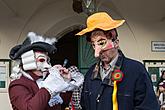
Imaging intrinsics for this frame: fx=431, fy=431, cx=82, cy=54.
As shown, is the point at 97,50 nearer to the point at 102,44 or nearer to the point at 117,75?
the point at 102,44

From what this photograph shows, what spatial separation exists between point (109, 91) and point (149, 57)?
4.25 meters

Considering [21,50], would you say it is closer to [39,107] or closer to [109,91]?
[39,107]

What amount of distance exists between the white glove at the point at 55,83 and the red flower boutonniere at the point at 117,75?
0.50 m

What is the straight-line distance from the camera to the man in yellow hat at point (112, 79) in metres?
2.62

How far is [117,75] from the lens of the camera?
104 inches

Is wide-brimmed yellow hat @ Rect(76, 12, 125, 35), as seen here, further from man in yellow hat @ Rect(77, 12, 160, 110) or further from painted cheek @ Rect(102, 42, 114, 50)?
painted cheek @ Rect(102, 42, 114, 50)

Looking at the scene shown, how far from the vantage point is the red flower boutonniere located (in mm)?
2641

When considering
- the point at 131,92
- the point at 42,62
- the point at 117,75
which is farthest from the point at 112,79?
the point at 42,62

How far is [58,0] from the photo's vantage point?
6902 millimetres

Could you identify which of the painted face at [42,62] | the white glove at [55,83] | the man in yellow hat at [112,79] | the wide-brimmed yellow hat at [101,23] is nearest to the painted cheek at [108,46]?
the man in yellow hat at [112,79]

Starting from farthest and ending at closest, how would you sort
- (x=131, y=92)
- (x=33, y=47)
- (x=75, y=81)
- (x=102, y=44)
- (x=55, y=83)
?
(x=33, y=47), (x=75, y=81), (x=55, y=83), (x=102, y=44), (x=131, y=92)

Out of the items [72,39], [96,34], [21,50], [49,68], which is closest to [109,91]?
[96,34]

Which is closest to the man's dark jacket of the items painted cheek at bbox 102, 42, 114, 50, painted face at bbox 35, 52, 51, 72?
painted cheek at bbox 102, 42, 114, 50

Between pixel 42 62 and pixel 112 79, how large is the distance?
0.82 m
